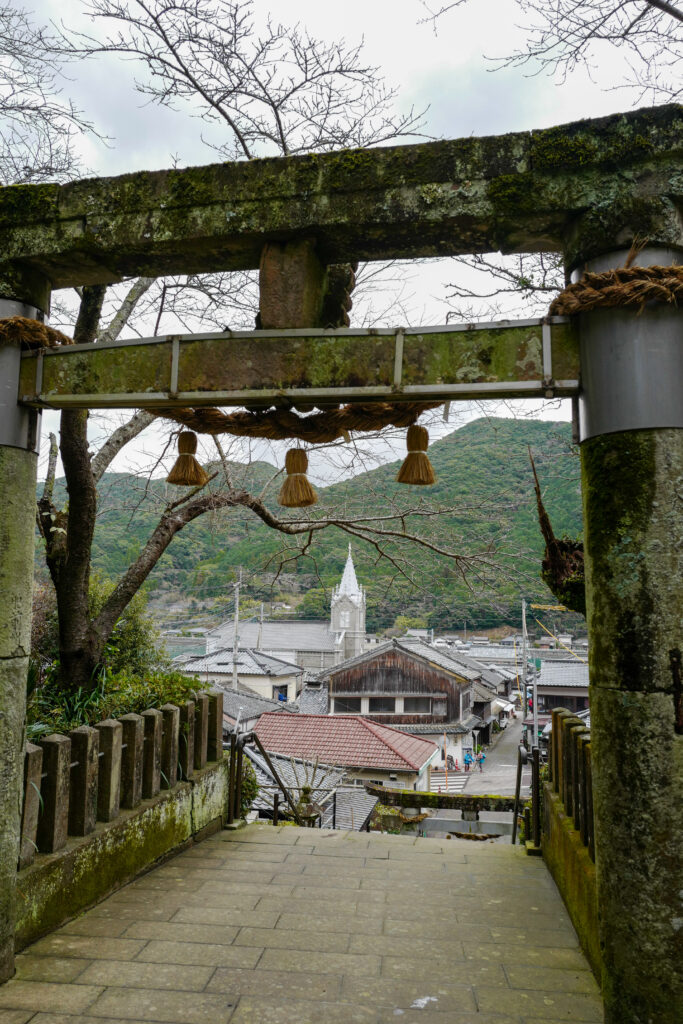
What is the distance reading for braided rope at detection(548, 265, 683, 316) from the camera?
2.56 m

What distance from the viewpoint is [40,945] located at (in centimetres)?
349

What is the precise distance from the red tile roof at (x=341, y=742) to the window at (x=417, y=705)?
11.1 metres

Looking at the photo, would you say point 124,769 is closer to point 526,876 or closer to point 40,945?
point 40,945

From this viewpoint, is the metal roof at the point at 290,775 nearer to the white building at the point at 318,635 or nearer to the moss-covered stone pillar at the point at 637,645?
the moss-covered stone pillar at the point at 637,645

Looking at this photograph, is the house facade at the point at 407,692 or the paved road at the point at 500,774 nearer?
the paved road at the point at 500,774

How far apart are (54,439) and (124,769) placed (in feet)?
15.0

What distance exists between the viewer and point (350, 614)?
4488cm

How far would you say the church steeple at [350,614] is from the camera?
44.2 meters

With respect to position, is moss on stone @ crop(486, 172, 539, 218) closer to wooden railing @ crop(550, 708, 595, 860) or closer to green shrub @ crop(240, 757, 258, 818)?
wooden railing @ crop(550, 708, 595, 860)

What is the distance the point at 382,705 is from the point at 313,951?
3006 centimetres

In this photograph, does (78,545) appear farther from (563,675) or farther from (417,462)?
(563,675)

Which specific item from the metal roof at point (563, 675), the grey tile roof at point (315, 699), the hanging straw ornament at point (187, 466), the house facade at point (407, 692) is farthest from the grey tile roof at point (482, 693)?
the hanging straw ornament at point (187, 466)

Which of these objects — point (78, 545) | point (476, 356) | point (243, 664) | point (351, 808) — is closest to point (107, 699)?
point (78, 545)

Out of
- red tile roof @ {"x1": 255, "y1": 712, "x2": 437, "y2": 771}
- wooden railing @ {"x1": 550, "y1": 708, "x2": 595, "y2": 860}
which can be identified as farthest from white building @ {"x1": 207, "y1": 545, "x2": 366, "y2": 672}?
wooden railing @ {"x1": 550, "y1": 708, "x2": 595, "y2": 860}
